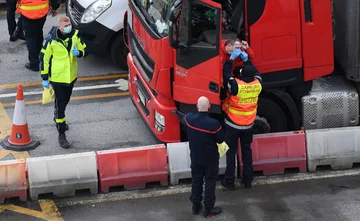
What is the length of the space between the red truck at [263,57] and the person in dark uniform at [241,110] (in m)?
0.16

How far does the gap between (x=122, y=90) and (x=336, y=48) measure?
12.3ft

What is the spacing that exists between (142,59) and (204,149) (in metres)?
2.10

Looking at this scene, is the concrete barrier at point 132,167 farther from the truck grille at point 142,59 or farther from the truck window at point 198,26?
the truck window at point 198,26

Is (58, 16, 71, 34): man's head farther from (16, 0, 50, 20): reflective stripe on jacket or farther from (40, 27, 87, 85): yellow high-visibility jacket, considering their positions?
(16, 0, 50, 20): reflective stripe on jacket

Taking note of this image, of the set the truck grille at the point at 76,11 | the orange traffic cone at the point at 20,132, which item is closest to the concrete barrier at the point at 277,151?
the orange traffic cone at the point at 20,132

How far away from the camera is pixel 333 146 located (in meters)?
9.00

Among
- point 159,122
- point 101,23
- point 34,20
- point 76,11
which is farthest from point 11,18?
point 159,122

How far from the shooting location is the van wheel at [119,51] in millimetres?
11945

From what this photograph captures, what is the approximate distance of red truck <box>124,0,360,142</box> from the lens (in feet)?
27.1

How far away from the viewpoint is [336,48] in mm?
9273

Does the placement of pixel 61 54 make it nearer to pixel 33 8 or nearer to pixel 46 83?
pixel 46 83

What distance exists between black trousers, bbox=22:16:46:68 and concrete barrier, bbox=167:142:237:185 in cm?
447

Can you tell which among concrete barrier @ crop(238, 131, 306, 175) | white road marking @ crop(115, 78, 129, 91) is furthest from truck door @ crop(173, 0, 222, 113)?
white road marking @ crop(115, 78, 129, 91)

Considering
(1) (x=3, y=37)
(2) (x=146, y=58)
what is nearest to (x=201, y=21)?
(2) (x=146, y=58)
